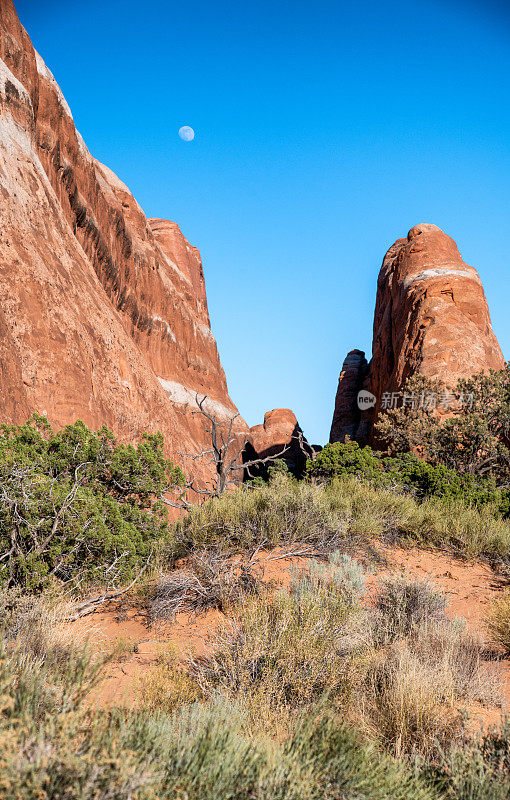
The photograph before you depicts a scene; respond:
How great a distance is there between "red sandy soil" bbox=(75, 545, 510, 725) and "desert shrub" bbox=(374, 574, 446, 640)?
40 cm

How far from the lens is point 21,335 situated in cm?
1351

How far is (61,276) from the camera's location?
16219 millimetres

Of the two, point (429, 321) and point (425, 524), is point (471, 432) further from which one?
point (429, 321)

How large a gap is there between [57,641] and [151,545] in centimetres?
406

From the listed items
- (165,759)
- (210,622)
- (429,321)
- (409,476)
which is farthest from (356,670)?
(429,321)

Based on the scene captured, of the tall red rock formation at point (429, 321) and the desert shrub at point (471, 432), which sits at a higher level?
the tall red rock formation at point (429, 321)

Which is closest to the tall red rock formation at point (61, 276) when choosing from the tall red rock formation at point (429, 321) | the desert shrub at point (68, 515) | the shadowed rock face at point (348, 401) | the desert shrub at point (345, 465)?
the desert shrub at point (68, 515)

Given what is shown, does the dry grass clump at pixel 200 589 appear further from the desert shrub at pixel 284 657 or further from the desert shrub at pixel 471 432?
the desert shrub at pixel 471 432

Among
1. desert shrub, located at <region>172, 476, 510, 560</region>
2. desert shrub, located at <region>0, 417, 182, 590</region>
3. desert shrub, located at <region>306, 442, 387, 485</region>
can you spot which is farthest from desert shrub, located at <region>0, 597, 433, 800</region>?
desert shrub, located at <region>306, 442, 387, 485</region>

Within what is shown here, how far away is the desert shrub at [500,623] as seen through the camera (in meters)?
4.42

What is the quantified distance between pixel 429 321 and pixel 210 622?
86.9 feet

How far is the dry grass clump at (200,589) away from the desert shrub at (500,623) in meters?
2.74

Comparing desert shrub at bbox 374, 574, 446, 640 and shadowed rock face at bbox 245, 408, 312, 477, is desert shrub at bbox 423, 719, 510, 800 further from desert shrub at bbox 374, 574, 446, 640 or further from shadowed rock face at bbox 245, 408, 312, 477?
shadowed rock face at bbox 245, 408, 312, 477

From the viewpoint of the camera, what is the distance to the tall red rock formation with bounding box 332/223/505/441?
83.7 feet
